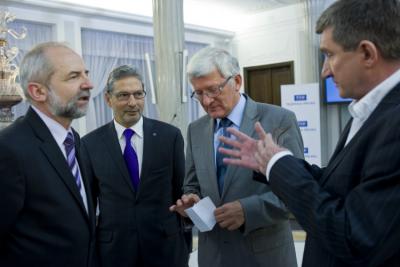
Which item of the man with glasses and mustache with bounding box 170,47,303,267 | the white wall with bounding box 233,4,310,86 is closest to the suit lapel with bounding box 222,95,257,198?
the man with glasses and mustache with bounding box 170,47,303,267

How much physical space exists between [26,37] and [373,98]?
612 cm

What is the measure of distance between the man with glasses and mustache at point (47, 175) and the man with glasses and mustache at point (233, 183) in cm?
46

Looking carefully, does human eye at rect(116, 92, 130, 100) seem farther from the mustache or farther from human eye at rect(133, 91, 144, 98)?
the mustache

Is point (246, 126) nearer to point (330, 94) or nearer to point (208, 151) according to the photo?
point (208, 151)

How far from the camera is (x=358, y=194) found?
0.93m

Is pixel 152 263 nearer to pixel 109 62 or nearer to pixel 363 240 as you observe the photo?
pixel 363 240

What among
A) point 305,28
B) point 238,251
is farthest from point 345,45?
point 305,28

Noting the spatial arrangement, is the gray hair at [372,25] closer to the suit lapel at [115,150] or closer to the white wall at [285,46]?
the suit lapel at [115,150]

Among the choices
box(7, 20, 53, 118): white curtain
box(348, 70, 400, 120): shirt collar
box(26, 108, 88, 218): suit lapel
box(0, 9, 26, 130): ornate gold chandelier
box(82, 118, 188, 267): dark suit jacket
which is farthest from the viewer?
box(7, 20, 53, 118): white curtain

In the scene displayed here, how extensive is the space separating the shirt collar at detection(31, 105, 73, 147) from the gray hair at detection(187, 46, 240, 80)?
596mm

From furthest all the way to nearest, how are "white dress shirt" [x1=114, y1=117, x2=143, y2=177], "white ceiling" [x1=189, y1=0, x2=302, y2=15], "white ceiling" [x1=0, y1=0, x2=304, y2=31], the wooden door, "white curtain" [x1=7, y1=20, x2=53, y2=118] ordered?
the wooden door → "white ceiling" [x1=189, y1=0, x2=302, y2=15] → "white ceiling" [x1=0, y1=0, x2=304, y2=31] → "white curtain" [x1=7, y1=20, x2=53, y2=118] → "white dress shirt" [x1=114, y1=117, x2=143, y2=177]

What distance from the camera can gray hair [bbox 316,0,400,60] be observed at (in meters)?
0.97

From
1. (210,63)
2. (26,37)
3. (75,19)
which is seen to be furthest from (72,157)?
(75,19)

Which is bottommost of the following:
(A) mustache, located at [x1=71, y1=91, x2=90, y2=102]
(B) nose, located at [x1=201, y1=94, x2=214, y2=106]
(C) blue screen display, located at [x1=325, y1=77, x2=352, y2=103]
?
(B) nose, located at [x1=201, y1=94, x2=214, y2=106]
